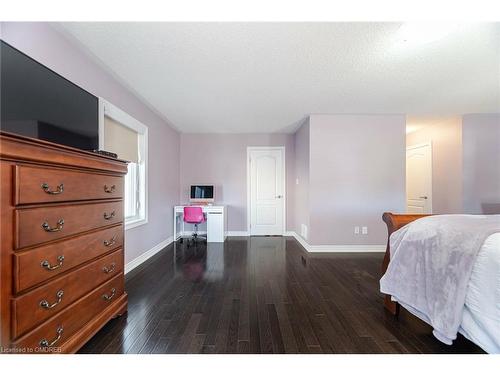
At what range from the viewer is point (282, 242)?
4.50 meters

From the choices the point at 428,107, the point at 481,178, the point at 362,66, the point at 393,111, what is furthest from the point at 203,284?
the point at 481,178

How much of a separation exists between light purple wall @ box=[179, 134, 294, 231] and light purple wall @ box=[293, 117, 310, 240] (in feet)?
0.83

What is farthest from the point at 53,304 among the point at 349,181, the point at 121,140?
the point at 349,181

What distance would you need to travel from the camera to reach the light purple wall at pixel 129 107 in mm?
1634

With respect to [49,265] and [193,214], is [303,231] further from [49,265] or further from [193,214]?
[49,265]

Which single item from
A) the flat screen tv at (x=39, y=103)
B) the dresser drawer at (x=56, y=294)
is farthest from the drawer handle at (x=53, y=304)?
the flat screen tv at (x=39, y=103)

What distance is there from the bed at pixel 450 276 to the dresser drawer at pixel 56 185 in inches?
89.7

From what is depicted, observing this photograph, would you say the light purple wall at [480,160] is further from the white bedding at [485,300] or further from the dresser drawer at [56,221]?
the dresser drawer at [56,221]

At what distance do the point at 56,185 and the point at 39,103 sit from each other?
685mm

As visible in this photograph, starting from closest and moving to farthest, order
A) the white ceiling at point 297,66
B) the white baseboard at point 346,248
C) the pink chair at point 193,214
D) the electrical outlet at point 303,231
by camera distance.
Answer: the white ceiling at point 297,66 < the white baseboard at point 346,248 < the electrical outlet at point 303,231 < the pink chair at point 193,214

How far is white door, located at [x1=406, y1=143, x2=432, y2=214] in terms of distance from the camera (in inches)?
180
